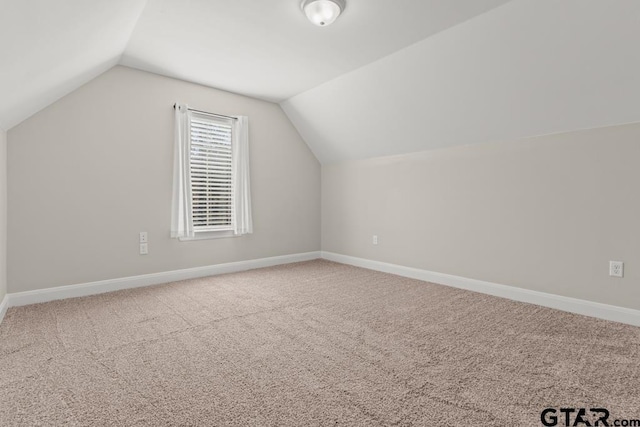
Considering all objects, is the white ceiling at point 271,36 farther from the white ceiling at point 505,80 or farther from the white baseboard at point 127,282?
the white baseboard at point 127,282

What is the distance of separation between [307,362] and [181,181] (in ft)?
8.75

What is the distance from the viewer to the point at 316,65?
3.38 metres

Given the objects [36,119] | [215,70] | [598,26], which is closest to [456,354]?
[598,26]

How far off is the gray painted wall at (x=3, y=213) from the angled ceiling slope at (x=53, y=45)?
174 mm

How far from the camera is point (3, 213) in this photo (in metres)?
2.72

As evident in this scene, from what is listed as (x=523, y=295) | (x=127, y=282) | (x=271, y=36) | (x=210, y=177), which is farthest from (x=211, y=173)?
(x=523, y=295)

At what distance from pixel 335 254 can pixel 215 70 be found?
2.97m

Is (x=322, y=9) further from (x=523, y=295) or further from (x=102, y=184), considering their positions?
(x=523, y=295)

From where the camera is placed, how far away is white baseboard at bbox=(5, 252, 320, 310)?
292 centimetres

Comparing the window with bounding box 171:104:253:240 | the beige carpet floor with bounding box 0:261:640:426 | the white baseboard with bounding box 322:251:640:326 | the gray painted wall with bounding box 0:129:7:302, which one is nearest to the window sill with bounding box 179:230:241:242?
the window with bounding box 171:104:253:240

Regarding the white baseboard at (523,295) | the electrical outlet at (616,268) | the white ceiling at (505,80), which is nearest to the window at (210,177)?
the white ceiling at (505,80)

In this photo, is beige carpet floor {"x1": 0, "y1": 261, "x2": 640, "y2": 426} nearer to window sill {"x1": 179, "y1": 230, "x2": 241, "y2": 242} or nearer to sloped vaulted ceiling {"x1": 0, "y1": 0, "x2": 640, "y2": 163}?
window sill {"x1": 179, "y1": 230, "x2": 241, "y2": 242}

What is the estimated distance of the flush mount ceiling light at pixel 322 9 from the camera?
7.46 ft

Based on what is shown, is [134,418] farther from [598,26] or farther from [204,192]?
[598,26]
